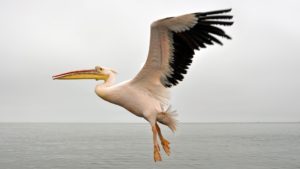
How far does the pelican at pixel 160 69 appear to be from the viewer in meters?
4.98

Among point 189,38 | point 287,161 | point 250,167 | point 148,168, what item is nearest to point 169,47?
point 189,38

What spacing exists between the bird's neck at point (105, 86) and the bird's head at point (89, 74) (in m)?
0.04

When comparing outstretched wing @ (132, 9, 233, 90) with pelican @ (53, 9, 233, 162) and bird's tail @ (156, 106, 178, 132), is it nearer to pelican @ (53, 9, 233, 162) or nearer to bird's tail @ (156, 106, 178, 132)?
pelican @ (53, 9, 233, 162)

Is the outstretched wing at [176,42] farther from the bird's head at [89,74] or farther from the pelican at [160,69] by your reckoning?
the bird's head at [89,74]

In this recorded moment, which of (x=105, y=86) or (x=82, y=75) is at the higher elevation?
(x=82, y=75)

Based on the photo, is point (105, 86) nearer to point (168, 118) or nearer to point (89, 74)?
point (89, 74)

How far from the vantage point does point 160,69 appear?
5.37 meters

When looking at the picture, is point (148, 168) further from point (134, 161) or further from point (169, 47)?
point (169, 47)

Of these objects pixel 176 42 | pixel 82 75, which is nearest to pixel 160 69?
pixel 176 42

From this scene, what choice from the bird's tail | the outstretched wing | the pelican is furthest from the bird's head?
the bird's tail

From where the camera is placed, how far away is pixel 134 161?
174ft

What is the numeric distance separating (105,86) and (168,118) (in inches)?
40.1

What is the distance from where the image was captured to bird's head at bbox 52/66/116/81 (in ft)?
15.9

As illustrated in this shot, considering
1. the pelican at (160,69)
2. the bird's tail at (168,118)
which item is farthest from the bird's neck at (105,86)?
the bird's tail at (168,118)
